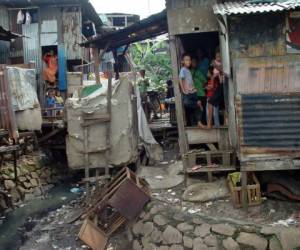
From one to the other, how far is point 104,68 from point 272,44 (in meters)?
A: 19.1

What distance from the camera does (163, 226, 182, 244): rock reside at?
745cm

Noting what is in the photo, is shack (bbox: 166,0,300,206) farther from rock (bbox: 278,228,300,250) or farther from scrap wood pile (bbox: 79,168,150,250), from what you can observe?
scrap wood pile (bbox: 79,168,150,250)

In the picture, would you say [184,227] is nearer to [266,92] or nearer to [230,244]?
[230,244]

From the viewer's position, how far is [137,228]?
838 centimetres

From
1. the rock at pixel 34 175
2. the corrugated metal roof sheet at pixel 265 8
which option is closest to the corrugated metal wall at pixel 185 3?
the corrugated metal roof sheet at pixel 265 8

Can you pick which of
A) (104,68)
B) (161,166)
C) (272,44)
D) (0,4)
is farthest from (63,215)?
(104,68)

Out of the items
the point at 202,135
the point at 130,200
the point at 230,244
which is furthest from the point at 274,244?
the point at 202,135

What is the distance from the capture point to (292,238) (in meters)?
6.54

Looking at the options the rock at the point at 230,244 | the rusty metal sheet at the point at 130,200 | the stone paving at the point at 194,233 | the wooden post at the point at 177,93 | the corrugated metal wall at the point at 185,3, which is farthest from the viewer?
the wooden post at the point at 177,93

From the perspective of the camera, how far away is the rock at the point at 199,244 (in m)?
7.07

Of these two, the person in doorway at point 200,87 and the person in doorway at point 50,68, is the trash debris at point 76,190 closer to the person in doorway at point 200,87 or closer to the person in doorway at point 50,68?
the person in doorway at point 200,87

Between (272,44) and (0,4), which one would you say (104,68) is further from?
(272,44)

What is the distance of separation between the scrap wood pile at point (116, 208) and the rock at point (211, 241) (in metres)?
1.73

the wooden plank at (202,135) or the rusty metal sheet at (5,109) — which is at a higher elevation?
the rusty metal sheet at (5,109)
